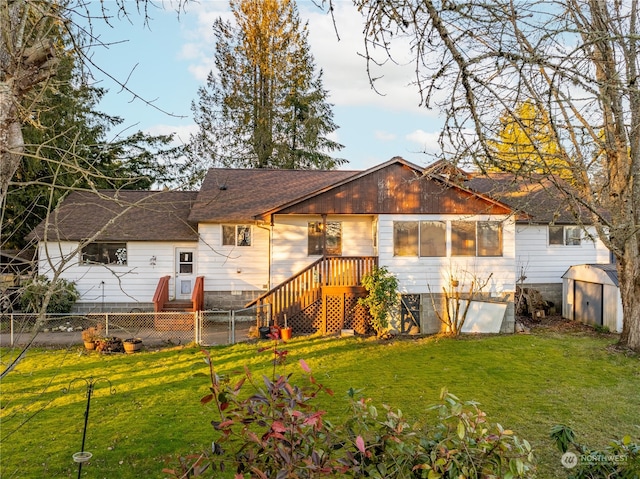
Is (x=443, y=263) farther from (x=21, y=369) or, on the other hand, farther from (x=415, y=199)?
(x=21, y=369)

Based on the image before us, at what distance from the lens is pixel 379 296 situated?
12.6 meters

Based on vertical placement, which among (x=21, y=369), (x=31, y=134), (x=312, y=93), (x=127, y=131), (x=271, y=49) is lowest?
(x=21, y=369)

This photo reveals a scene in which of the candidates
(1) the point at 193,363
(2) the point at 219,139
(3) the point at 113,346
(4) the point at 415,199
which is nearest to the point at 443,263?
(4) the point at 415,199

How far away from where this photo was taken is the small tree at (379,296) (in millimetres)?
12562

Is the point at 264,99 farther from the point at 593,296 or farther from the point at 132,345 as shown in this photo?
the point at 593,296

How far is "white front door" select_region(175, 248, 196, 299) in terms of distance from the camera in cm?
1555

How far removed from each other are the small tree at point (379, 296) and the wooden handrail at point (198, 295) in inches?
222

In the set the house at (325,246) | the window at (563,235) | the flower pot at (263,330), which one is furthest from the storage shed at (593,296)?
the flower pot at (263,330)

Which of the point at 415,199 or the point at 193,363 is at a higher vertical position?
the point at 415,199

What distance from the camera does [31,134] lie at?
15.9 meters

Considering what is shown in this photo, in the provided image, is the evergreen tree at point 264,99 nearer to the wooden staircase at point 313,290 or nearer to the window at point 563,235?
the wooden staircase at point 313,290

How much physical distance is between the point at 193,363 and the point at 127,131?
7.38 metres

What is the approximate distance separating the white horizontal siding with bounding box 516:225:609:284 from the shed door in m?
1.25

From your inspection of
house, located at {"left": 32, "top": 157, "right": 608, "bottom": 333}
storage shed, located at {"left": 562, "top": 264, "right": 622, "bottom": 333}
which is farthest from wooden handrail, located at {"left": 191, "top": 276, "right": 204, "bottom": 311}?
storage shed, located at {"left": 562, "top": 264, "right": 622, "bottom": 333}
